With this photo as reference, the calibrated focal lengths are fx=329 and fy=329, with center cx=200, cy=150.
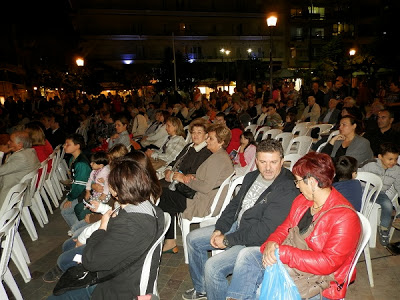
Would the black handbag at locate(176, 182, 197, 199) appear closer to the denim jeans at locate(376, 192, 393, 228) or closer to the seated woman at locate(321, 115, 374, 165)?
the seated woman at locate(321, 115, 374, 165)

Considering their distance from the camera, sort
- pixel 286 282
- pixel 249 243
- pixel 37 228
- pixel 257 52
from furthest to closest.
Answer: pixel 257 52
pixel 37 228
pixel 249 243
pixel 286 282

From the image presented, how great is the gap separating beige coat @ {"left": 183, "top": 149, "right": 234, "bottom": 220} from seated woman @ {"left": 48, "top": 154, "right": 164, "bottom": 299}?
4.16 feet

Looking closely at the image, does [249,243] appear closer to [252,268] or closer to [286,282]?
[252,268]

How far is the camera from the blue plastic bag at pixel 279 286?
6.25ft

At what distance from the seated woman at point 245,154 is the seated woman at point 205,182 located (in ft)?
3.16

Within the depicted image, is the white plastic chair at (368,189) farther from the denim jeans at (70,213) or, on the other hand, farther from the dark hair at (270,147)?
the denim jeans at (70,213)

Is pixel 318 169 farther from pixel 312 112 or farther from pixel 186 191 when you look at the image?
pixel 312 112

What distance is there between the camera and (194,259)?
3.07 metres

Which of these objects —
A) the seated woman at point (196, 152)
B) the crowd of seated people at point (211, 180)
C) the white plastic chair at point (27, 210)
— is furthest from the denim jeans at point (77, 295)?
the white plastic chair at point (27, 210)

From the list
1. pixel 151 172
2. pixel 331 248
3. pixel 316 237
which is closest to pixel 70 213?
pixel 151 172

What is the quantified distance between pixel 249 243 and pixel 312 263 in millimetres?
734

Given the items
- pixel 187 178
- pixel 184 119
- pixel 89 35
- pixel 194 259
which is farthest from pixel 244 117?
pixel 89 35

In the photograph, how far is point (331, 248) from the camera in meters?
1.94

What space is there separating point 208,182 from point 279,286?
66.7 inches
